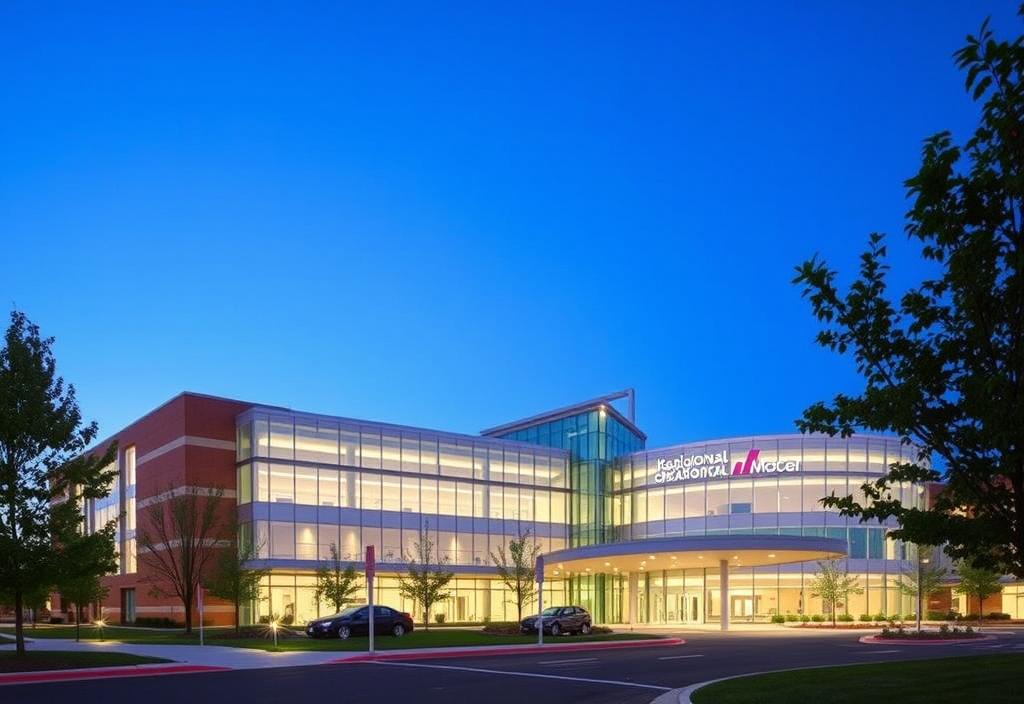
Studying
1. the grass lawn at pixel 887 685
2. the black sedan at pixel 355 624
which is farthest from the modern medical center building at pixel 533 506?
the grass lawn at pixel 887 685

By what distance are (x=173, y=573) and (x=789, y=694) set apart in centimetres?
4361

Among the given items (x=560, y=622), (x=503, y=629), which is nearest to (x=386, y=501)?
(x=503, y=629)

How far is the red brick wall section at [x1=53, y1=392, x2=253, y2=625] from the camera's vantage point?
5497 cm

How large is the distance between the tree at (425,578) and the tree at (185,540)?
34.8 feet

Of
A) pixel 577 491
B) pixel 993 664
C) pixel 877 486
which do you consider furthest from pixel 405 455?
pixel 877 486

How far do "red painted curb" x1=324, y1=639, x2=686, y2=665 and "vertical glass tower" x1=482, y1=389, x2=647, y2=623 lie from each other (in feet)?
95.6

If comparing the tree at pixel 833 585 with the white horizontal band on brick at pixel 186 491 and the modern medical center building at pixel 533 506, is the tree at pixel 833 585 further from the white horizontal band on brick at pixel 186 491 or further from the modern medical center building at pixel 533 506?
the white horizontal band on brick at pixel 186 491

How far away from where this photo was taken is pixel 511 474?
220 ft

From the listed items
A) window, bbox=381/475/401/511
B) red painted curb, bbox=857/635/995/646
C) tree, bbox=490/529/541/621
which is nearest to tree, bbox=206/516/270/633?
tree, bbox=490/529/541/621

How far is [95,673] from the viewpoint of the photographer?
24375 mm

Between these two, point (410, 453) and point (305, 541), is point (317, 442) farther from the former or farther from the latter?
point (410, 453)

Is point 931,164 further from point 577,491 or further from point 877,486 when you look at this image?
point 577,491

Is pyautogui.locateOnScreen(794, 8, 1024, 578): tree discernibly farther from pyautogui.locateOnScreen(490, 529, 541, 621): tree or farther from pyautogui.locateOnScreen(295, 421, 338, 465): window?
pyautogui.locateOnScreen(295, 421, 338, 465): window

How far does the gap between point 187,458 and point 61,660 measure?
95.7 ft
